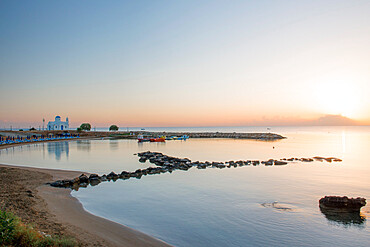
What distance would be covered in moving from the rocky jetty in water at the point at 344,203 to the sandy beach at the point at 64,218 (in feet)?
32.5

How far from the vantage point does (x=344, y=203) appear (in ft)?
43.7

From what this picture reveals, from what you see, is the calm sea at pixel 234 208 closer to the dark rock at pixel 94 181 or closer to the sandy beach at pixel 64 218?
the dark rock at pixel 94 181

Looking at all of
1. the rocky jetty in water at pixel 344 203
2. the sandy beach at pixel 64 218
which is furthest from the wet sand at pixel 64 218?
the rocky jetty in water at pixel 344 203

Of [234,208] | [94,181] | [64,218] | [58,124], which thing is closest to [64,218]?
[64,218]

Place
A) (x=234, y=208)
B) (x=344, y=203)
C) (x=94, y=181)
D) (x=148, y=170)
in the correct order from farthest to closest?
(x=148, y=170) → (x=94, y=181) → (x=234, y=208) → (x=344, y=203)

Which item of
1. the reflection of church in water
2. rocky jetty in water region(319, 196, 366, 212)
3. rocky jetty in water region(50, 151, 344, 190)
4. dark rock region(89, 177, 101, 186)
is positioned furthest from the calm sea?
the reflection of church in water

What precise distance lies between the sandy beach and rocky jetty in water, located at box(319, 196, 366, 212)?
9.91 meters

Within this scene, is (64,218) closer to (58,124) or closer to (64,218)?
(64,218)

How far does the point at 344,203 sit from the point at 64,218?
1430 centimetres

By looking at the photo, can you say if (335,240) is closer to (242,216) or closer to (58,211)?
(242,216)

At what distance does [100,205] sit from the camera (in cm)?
1393

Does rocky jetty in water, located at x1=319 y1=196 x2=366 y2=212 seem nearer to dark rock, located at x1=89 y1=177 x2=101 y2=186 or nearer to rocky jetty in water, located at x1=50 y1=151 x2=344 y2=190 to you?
rocky jetty in water, located at x1=50 y1=151 x2=344 y2=190

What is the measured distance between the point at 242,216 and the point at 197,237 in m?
3.46

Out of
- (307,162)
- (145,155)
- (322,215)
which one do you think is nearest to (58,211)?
(322,215)
